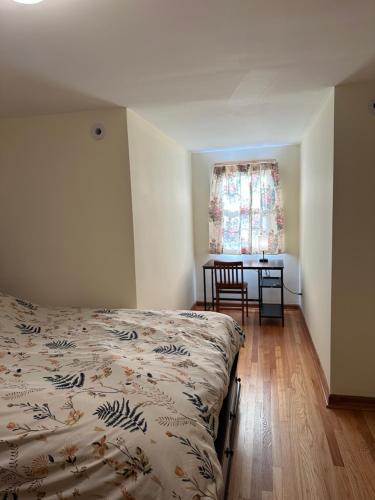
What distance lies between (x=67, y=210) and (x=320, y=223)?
2111 millimetres

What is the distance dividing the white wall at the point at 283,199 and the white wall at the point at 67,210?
7.59 ft

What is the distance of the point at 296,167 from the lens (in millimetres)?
4520

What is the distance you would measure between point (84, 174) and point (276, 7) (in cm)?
186

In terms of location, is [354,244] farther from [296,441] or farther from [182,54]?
[182,54]

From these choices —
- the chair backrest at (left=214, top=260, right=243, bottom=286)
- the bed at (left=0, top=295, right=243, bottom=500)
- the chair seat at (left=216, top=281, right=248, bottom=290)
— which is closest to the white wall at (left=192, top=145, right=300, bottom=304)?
the chair backrest at (left=214, top=260, right=243, bottom=286)

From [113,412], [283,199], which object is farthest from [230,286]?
[113,412]

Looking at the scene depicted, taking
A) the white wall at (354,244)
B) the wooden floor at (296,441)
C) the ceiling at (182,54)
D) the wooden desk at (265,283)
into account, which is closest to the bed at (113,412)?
the wooden floor at (296,441)

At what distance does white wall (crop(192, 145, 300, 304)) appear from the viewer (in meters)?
4.54

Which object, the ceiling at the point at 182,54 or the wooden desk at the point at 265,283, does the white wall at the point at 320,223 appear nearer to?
the ceiling at the point at 182,54

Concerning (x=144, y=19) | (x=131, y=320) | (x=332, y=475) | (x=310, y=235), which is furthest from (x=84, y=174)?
(x=332, y=475)

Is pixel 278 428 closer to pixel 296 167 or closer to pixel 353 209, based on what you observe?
pixel 353 209

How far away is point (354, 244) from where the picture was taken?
7.57 ft

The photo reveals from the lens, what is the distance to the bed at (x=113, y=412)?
3.44 feet

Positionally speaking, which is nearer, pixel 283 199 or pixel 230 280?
pixel 230 280
